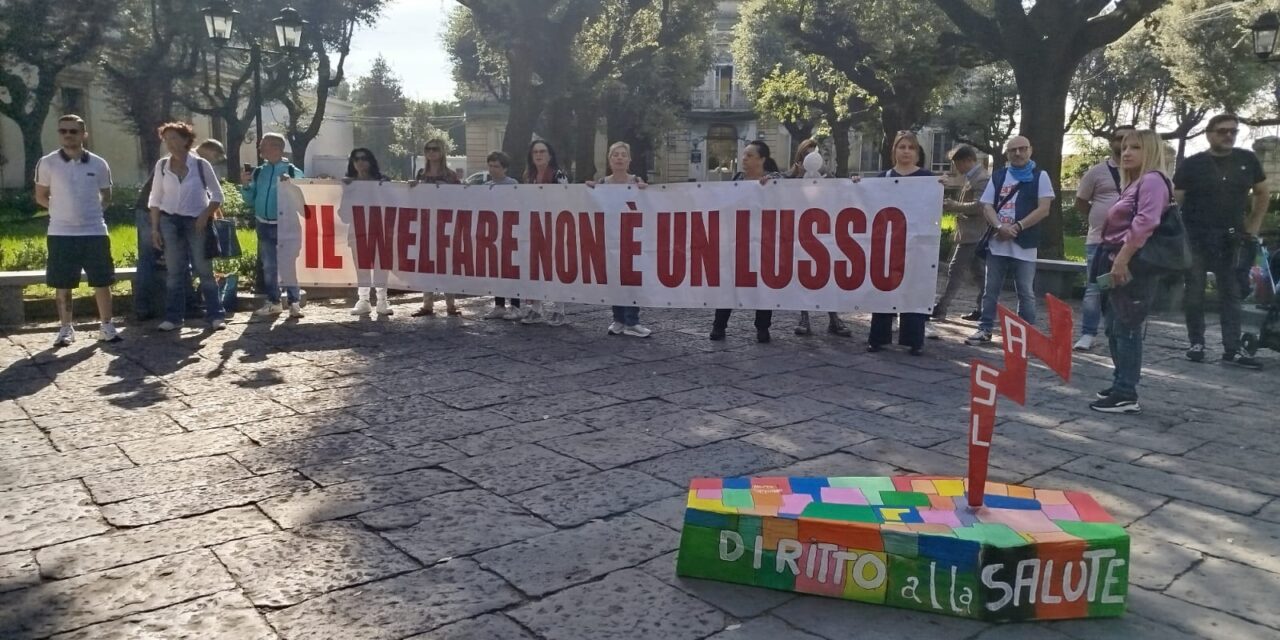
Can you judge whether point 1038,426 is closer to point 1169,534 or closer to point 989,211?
point 1169,534

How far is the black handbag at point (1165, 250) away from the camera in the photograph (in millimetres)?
5469

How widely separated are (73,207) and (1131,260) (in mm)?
7434

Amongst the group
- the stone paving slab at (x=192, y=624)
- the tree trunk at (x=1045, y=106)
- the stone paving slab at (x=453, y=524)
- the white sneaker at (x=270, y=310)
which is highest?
the tree trunk at (x=1045, y=106)

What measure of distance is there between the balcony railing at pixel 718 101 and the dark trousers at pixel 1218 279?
48.0m

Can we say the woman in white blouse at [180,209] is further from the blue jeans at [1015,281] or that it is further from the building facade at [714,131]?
the building facade at [714,131]

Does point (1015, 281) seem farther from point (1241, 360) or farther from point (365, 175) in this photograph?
point (365, 175)

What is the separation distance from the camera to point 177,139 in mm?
7852

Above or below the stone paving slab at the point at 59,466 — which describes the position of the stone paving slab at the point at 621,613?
below

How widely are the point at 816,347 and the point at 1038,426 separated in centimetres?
261

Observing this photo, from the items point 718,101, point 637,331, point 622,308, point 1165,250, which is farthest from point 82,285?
point 718,101

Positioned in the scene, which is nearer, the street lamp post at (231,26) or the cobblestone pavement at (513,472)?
the cobblestone pavement at (513,472)

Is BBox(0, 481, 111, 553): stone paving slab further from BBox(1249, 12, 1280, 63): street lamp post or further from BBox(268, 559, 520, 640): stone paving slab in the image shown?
BBox(1249, 12, 1280, 63): street lamp post

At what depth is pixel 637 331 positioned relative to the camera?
26.9ft

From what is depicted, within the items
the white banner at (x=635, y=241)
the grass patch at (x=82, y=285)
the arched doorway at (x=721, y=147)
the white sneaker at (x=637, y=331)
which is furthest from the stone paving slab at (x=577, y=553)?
the arched doorway at (x=721, y=147)
